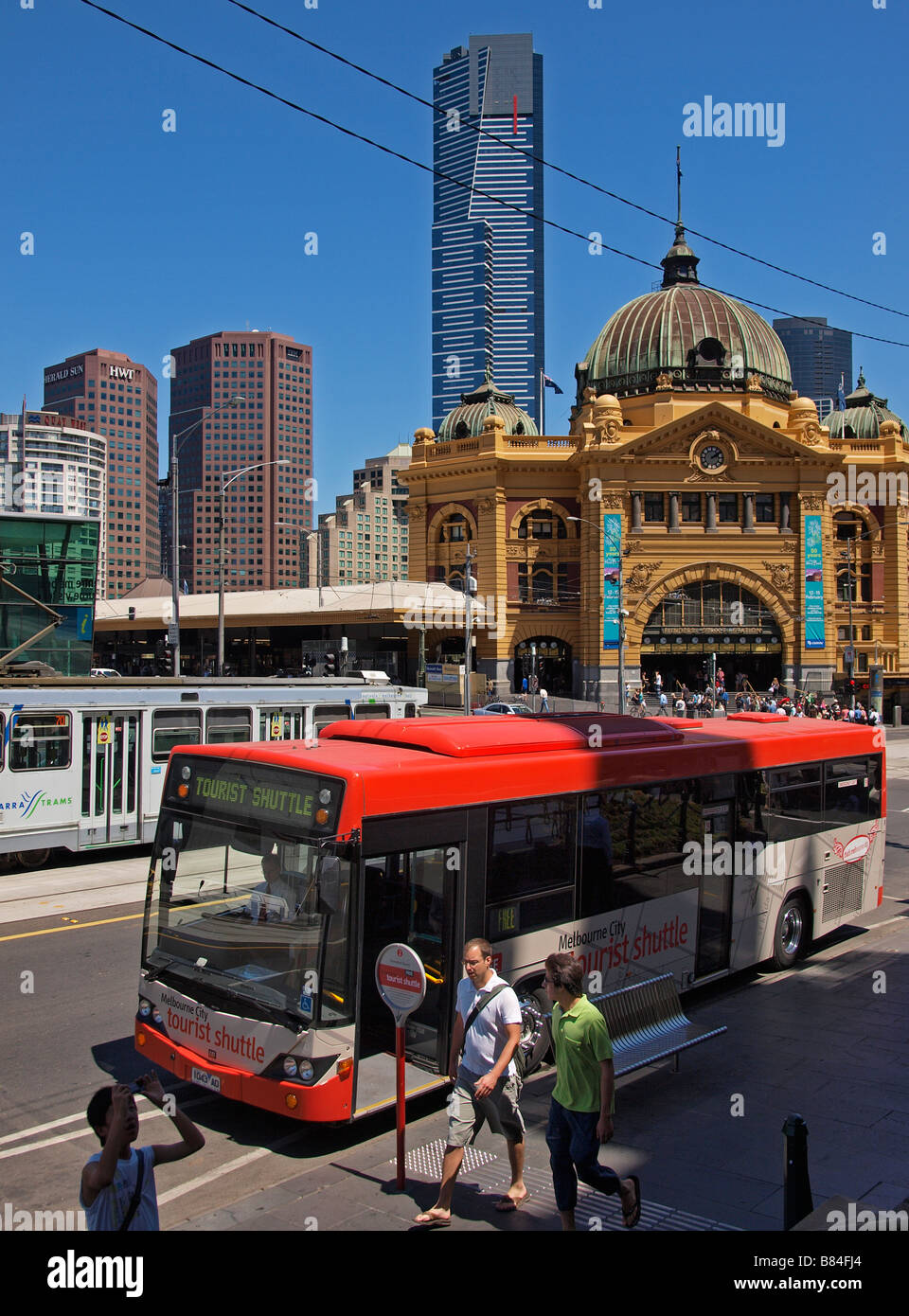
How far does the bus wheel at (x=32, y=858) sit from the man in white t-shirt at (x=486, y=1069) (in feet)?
38.4

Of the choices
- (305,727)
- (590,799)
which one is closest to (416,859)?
(590,799)

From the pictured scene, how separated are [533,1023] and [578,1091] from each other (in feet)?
8.40

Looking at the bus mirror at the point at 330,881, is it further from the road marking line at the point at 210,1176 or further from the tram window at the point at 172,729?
the tram window at the point at 172,729

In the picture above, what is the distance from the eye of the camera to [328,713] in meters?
19.2

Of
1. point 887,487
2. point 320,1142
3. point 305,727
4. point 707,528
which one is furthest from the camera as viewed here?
point 887,487

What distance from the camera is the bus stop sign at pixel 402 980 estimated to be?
599cm

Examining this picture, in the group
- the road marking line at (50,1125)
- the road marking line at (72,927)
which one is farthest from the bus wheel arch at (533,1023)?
the road marking line at (72,927)

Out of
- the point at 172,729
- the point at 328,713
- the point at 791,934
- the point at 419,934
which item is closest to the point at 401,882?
the point at 419,934

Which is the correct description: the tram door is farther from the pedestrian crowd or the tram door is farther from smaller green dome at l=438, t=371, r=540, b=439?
smaller green dome at l=438, t=371, r=540, b=439

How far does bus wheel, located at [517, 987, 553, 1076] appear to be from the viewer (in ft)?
25.9

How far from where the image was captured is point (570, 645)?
195ft

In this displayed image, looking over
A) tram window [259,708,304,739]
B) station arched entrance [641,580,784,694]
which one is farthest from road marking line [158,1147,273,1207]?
station arched entrance [641,580,784,694]

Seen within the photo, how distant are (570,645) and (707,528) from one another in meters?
9.90

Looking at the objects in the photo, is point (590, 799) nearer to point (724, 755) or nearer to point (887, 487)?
point (724, 755)
